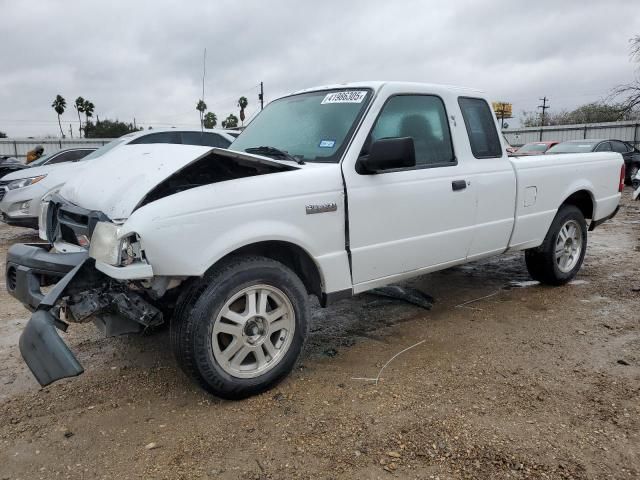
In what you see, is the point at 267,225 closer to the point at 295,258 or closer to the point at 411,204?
the point at 295,258

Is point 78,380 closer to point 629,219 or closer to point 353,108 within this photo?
point 353,108

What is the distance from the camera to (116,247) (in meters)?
2.60

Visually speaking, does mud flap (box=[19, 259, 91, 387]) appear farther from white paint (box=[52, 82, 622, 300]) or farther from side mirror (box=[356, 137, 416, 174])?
side mirror (box=[356, 137, 416, 174])

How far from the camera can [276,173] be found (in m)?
3.10

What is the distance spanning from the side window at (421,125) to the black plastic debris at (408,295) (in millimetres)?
1446

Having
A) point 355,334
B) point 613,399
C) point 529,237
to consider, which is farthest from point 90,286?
point 529,237

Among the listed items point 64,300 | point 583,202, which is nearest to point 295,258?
point 64,300

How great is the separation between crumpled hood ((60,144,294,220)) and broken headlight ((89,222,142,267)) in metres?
0.10

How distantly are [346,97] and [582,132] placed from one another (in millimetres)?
28618

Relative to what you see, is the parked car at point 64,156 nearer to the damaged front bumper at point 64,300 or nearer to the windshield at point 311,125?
the windshield at point 311,125

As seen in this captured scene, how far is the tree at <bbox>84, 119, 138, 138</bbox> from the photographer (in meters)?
53.0

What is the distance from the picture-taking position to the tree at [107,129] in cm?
5300

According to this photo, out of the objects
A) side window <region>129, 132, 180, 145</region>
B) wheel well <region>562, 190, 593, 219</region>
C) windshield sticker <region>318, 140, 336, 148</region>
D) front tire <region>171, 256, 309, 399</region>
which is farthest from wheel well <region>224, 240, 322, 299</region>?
side window <region>129, 132, 180, 145</region>

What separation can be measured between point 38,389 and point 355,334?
89.9 inches
